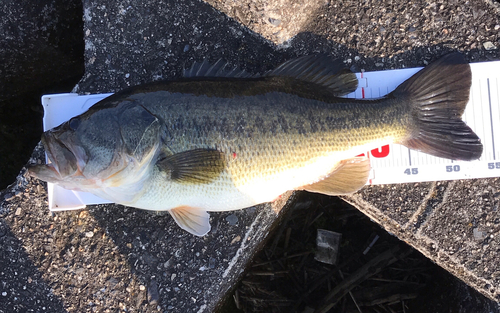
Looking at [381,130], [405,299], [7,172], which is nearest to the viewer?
[381,130]

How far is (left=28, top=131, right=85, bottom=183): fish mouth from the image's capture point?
1795mm

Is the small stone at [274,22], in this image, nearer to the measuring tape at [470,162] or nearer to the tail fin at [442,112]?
the measuring tape at [470,162]

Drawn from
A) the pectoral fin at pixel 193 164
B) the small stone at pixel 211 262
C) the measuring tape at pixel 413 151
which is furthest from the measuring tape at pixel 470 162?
the small stone at pixel 211 262

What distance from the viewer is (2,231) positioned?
7.68 feet

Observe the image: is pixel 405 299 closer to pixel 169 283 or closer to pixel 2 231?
pixel 169 283

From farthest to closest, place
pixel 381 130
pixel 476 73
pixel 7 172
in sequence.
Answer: pixel 7 172 < pixel 476 73 < pixel 381 130

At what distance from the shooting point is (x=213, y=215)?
92.4 inches

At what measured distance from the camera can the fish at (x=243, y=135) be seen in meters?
1.83

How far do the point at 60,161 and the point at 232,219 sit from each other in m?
1.15

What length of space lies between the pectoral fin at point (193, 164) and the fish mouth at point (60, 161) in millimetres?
448

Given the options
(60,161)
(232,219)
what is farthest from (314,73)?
(60,161)

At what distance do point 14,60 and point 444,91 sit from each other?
326cm

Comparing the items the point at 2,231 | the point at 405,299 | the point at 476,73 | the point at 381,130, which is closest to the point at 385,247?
the point at 405,299

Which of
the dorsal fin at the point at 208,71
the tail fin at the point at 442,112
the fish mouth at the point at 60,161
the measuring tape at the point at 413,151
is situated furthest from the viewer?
the measuring tape at the point at 413,151
